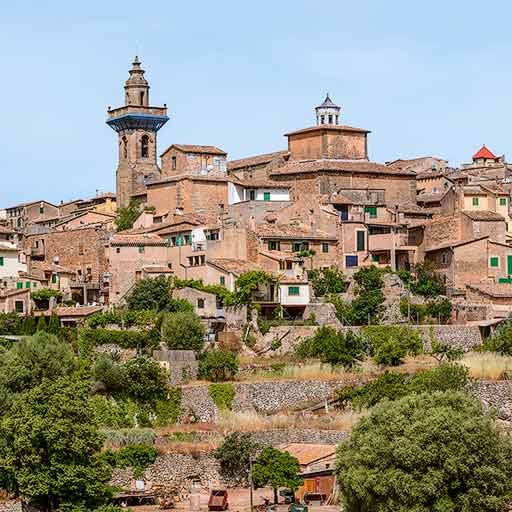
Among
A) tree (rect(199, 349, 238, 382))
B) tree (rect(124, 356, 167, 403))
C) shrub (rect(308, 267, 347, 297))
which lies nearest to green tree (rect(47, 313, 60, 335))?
tree (rect(124, 356, 167, 403))

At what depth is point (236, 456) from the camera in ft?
184

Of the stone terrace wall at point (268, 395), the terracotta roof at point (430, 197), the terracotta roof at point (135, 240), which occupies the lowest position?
the stone terrace wall at point (268, 395)

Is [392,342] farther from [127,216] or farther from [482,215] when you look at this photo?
[127,216]

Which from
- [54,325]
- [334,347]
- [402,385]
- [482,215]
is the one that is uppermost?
[482,215]

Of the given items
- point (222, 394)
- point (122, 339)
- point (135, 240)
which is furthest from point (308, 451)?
point (135, 240)

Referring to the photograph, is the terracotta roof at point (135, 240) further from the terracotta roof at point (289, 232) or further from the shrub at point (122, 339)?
the shrub at point (122, 339)

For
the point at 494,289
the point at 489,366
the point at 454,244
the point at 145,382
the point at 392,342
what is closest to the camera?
the point at 145,382

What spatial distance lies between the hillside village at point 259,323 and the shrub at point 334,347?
87mm

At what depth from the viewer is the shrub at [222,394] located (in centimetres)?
6141

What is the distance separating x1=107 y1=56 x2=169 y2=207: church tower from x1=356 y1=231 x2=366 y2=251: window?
20.4 m

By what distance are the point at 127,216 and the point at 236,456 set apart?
28567 mm

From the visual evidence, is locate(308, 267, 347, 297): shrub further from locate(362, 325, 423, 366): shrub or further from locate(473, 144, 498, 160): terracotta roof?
locate(473, 144, 498, 160): terracotta roof

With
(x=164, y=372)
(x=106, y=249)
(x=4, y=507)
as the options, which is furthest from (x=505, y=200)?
(x=4, y=507)

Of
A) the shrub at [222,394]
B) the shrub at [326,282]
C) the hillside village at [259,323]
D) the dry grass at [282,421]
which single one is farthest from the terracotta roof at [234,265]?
the dry grass at [282,421]
